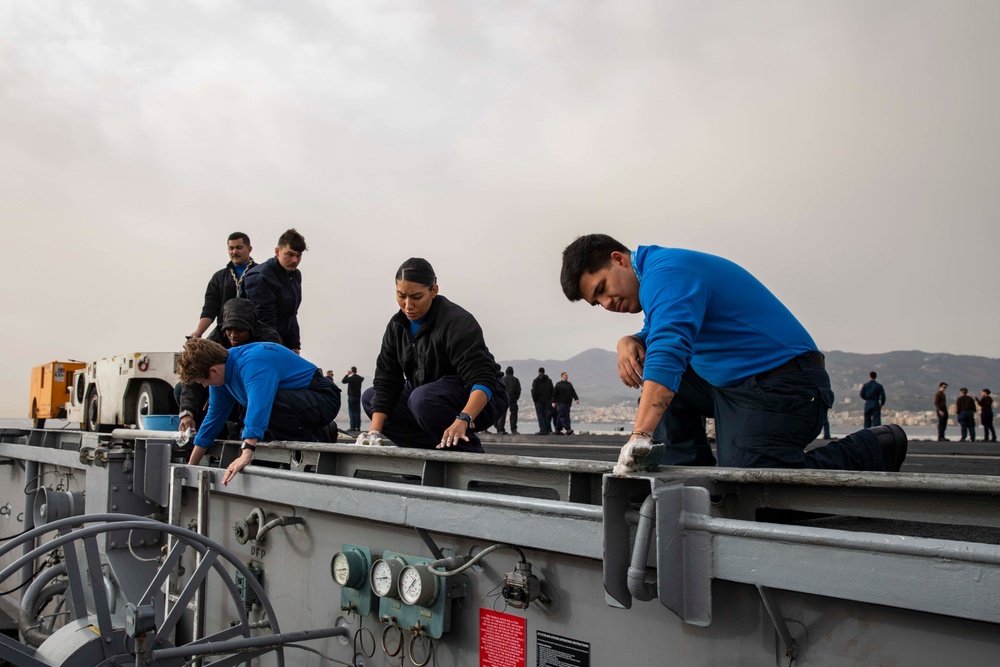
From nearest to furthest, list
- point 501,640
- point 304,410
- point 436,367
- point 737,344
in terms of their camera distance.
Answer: point 737,344 → point 501,640 → point 436,367 → point 304,410

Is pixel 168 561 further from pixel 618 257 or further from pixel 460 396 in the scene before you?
pixel 618 257

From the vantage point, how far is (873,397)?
62.1ft

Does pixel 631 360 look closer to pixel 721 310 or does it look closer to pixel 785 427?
pixel 721 310

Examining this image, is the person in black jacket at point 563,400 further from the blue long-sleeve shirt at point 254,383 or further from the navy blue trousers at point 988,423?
the blue long-sleeve shirt at point 254,383

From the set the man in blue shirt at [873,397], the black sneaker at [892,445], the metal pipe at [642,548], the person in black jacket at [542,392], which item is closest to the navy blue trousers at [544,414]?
the person in black jacket at [542,392]

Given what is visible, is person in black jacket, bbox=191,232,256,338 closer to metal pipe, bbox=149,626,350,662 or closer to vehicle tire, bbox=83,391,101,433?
metal pipe, bbox=149,626,350,662

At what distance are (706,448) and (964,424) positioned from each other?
2131 cm

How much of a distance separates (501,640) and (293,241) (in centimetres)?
389

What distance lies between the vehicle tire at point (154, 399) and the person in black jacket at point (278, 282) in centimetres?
354

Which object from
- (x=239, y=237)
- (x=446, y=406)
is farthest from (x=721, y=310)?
(x=239, y=237)

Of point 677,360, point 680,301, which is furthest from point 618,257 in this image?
point 677,360

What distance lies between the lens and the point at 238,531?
14.5 ft

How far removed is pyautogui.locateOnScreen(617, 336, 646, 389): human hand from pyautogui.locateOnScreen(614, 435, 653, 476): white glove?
2.69 ft

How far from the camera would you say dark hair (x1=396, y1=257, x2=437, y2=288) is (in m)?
4.07
